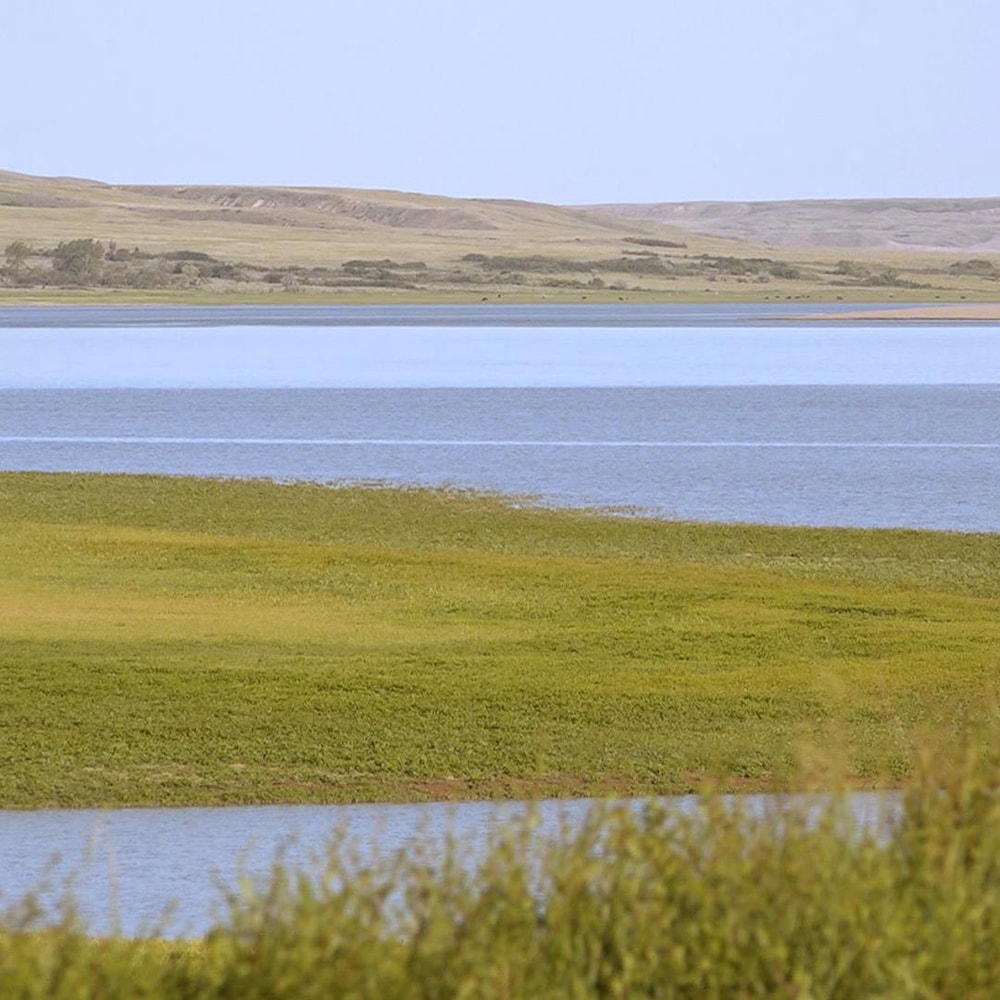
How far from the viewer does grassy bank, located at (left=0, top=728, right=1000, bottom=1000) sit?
19.9ft

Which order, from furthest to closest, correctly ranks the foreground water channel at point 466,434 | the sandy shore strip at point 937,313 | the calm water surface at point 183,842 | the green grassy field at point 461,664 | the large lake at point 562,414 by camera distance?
the sandy shore strip at point 937,313
the large lake at point 562,414
the green grassy field at point 461,664
the foreground water channel at point 466,434
the calm water surface at point 183,842

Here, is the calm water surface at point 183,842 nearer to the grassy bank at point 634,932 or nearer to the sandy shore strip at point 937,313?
the grassy bank at point 634,932

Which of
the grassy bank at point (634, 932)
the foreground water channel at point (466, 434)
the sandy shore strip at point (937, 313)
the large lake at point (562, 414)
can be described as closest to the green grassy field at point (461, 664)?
the foreground water channel at point (466, 434)

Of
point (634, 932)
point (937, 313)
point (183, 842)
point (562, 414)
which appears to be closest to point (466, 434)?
point (562, 414)

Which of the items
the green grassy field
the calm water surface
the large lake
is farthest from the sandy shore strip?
the calm water surface

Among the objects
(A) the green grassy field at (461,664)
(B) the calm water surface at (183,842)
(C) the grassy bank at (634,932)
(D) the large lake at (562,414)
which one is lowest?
(D) the large lake at (562,414)

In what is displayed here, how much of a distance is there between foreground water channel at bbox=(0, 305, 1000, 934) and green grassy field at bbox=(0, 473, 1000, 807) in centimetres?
78

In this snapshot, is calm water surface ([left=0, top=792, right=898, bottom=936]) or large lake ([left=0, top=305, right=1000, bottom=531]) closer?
calm water surface ([left=0, top=792, right=898, bottom=936])

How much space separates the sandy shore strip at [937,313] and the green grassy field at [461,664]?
125 meters

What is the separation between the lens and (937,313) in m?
158

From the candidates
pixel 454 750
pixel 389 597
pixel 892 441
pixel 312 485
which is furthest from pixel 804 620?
pixel 892 441

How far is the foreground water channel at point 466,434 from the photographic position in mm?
14211

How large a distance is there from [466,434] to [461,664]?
126 ft

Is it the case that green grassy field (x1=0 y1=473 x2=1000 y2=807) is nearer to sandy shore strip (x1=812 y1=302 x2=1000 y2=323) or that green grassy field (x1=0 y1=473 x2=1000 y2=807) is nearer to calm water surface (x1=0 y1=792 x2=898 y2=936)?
calm water surface (x1=0 y1=792 x2=898 y2=936)
